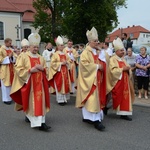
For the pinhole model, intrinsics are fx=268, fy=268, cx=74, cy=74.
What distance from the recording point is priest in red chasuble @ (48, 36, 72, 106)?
8.46 m

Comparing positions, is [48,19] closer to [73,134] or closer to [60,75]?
[60,75]

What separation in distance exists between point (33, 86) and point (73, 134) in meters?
1.35

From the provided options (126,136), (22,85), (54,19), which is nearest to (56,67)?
(22,85)

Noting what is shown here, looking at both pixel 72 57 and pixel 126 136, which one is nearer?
pixel 126 136

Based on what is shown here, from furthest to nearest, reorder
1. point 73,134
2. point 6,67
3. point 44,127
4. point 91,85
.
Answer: point 6,67
point 91,85
point 44,127
point 73,134

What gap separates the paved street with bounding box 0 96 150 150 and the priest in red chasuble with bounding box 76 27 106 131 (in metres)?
0.31

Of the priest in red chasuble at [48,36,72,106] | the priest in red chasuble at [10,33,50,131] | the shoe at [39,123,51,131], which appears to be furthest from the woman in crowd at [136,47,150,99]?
the shoe at [39,123,51,131]

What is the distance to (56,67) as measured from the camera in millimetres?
8469

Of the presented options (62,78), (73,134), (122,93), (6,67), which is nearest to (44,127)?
(73,134)

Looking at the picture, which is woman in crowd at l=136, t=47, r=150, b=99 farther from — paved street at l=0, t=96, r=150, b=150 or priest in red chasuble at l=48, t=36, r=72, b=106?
priest in red chasuble at l=48, t=36, r=72, b=106

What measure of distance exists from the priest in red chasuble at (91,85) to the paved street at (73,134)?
0.31 metres

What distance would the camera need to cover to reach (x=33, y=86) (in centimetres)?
588

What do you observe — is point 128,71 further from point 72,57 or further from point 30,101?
point 72,57

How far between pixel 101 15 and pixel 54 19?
9.56 meters
